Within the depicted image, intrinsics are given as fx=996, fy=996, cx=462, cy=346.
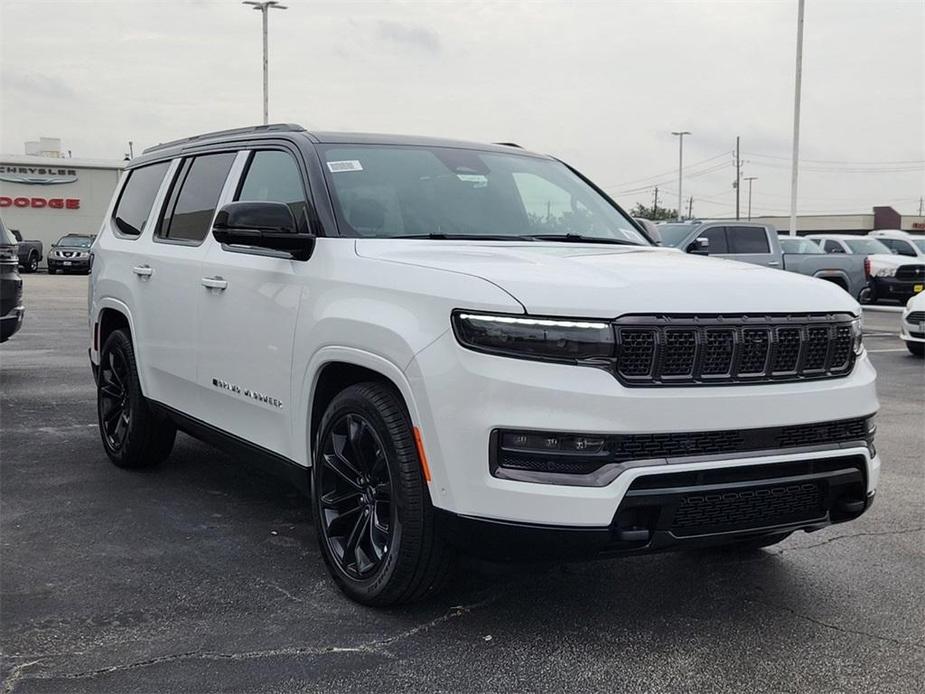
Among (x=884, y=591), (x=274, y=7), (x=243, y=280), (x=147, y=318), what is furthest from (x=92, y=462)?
(x=274, y=7)

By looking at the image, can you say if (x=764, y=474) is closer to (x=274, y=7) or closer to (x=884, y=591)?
(x=884, y=591)

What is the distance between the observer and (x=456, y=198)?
15.3 ft

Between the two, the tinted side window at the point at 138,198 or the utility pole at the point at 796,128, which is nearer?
the tinted side window at the point at 138,198

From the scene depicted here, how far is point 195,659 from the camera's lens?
3.42 meters

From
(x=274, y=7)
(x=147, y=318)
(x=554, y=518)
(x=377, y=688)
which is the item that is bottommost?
(x=377, y=688)

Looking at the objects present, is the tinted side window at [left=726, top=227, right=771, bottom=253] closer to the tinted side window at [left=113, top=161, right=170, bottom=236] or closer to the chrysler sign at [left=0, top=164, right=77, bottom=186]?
the tinted side window at [left=113, top=161, right=170, bottom=236]

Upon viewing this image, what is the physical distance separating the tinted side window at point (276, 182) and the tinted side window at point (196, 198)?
274 mm

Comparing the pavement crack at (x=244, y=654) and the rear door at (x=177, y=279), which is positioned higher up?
the rear door at (x=177, y=279)

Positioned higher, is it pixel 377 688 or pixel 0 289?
pixel 0 289

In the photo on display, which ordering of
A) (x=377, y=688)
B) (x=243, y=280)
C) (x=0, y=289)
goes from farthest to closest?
(x=0, y=289) < (x=243, y=280) < (x=377, y=688)

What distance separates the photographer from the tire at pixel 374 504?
3527 mm

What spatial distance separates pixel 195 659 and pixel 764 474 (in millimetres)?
2060

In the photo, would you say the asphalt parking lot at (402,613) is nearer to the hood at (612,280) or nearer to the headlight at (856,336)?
the headlight at (856,336)

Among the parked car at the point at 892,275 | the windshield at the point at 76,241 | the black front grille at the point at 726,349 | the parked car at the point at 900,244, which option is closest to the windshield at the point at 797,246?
the parked car at the point at 892,275
